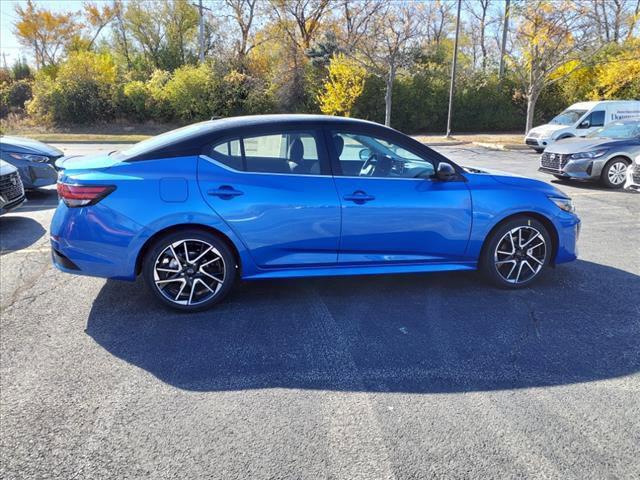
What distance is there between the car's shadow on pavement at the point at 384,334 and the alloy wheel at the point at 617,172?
21.2 feet

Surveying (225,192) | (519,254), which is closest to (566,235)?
(519,254)

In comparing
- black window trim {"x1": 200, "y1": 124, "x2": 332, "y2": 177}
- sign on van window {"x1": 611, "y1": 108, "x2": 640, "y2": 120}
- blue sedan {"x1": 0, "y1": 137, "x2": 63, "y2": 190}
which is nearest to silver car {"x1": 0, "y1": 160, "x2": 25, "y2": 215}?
blue sedan {"x1": 0, "y1": 137, "x2": 63, "y2": 190}

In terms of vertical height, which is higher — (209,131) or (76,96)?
(76,96)

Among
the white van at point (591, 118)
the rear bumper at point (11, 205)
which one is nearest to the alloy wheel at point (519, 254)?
the rear bumper at point (11, 205)

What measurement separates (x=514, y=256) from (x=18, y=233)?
6.27 m

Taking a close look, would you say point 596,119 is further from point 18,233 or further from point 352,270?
point 18,233

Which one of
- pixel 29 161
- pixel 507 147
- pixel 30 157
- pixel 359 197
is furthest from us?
pixel 507 147

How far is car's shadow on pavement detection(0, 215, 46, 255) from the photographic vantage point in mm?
6230

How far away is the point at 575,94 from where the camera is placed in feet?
101

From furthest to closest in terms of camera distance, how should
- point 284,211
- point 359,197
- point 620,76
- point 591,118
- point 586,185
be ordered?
point 620,76 → point 591,118 → point 586,185 → point 359,197 → point 284,211

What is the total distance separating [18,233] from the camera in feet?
22.4

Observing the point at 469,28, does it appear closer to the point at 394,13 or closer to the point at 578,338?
the point at 394,13

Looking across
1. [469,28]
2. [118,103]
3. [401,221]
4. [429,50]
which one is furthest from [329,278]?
[469,28]

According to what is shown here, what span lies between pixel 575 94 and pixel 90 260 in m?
33.4
